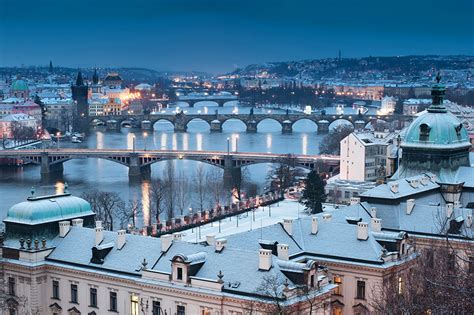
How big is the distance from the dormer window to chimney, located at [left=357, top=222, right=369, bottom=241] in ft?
37.9

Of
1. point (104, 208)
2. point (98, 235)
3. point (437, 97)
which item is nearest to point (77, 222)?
point (98, 235)

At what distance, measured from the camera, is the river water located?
6700 centimetres

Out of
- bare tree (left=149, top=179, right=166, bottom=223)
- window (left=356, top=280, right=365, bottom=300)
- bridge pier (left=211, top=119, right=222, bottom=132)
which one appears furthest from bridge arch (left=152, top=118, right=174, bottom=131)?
window (left=356, top=280, right=365, bottom=300)

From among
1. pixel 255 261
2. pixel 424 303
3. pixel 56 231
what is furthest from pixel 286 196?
pixel 424 303

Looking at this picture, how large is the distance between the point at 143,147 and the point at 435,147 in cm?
6278

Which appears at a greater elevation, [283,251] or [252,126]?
[283,251]

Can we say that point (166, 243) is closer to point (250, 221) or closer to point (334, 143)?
point (250, 221)

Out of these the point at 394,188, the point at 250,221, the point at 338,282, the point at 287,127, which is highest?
the point at 394,188

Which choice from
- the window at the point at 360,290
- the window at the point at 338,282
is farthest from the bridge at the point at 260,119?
the window at the point at 360,290

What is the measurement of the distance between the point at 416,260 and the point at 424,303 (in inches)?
338

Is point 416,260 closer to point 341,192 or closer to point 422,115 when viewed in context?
point 422,115

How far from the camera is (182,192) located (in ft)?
201

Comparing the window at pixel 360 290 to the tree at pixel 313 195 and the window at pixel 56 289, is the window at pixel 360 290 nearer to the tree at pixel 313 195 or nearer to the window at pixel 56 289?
the window at pixel 56 289

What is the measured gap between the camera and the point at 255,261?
78.4 ft
